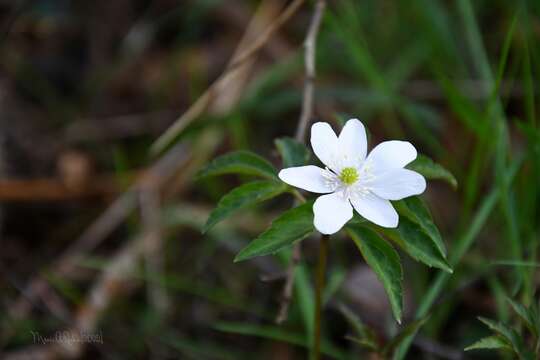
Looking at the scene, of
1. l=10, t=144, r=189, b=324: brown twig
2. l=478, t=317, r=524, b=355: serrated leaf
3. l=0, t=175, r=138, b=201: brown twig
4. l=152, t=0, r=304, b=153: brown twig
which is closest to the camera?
l=478, t=317, r=524, b=355: serrated leaf

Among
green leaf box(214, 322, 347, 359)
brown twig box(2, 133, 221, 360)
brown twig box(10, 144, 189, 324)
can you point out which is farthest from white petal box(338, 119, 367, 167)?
brown twig box(10, 144, 189, 324)

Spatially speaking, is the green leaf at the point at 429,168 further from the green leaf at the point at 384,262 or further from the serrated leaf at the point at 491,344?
the serrated leaf at the point at 491,344

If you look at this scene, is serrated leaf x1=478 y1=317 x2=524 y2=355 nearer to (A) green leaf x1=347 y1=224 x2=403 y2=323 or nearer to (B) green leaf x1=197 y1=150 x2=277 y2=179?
(A) green leaf x1=347 y1=224 x2=403 y2=323

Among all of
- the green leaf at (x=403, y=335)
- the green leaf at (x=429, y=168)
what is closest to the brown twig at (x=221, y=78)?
the green leaf at (x=429, y=168)

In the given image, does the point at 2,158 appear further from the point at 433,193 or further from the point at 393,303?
the point at 393,303

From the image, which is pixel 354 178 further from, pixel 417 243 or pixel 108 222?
pixel 108 222

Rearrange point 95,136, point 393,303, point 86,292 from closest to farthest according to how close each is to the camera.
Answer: point 393,303
point 86,292
point 95,136

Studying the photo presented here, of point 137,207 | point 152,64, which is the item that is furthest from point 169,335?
point 152,64
